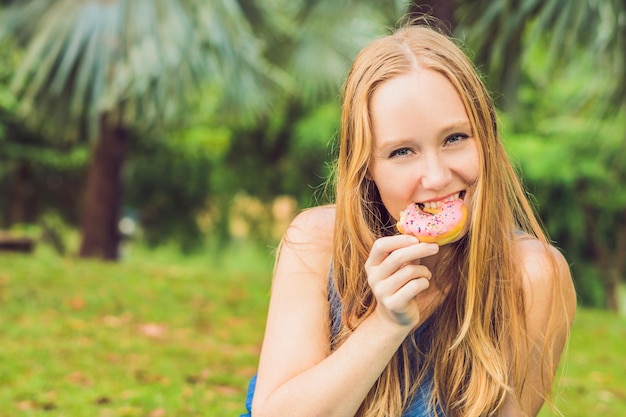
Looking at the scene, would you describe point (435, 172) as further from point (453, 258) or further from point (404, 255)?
point (453, 258)

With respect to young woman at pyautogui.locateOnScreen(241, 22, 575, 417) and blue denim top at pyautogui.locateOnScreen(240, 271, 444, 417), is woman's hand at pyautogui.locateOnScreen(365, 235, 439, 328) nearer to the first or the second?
young woman at pyautogui.locateOnScreen(241, 22, 575, 417)

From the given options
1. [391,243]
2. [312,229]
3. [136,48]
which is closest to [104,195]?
[136,48]

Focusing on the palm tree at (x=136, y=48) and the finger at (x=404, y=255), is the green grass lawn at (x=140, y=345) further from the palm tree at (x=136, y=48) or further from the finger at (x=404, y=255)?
the palm tree at (x=136, y=48)

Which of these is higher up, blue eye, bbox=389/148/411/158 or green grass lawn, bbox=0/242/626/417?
blue eye, bbox=389/148/411/158

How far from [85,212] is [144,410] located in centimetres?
608

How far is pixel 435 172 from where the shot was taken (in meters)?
1.49

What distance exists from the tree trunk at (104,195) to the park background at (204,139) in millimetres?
22

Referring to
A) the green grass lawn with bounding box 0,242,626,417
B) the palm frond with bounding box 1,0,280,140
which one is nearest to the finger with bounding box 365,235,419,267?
the green grass lawn with bounding box 0,242,626,417

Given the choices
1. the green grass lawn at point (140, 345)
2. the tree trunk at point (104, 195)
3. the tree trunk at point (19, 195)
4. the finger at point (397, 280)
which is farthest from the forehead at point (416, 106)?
the tree trunk at point (19, 195)

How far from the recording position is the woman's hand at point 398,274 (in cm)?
145

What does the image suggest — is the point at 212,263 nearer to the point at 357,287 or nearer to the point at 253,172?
the point at 253,172

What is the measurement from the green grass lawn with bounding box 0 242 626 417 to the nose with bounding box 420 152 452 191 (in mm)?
837

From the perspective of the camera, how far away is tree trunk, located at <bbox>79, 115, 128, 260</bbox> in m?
9.20

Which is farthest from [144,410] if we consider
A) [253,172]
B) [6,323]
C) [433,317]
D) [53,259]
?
[253,172]
